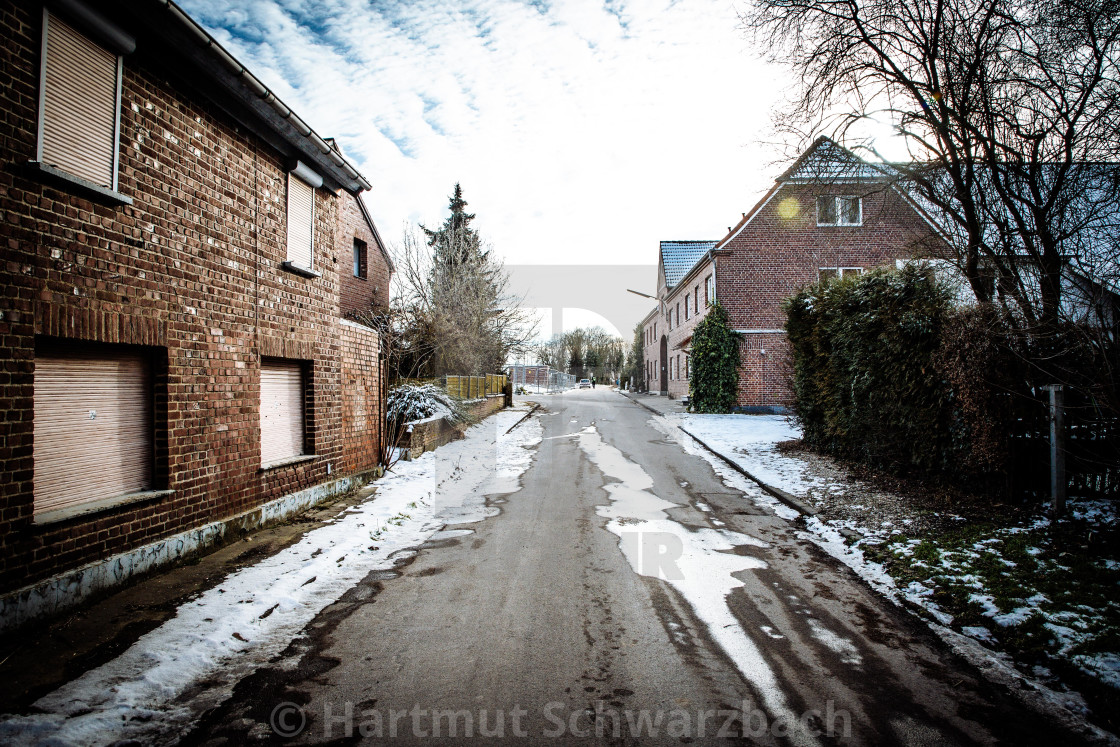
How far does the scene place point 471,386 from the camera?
1805 cm

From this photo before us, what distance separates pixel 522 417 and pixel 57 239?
1622 cm

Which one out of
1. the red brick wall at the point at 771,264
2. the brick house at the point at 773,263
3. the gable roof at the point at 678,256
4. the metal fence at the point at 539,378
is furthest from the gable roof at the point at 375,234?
the metal fence at the point at 539,378

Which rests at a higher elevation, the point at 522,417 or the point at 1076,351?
the point at 1076,351

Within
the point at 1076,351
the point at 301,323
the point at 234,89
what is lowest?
the point at 1076,351

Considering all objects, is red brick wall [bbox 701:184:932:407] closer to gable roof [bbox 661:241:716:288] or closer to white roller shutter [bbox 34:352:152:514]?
gable roof [bbox 661:241:716:288]

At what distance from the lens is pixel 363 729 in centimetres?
261

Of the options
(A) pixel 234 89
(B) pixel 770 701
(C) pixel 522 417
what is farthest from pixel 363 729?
(C) pixel 522 417

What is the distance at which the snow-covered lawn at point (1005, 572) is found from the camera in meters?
3.26

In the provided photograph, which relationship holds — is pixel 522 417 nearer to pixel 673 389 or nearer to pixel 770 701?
pixel 673 389

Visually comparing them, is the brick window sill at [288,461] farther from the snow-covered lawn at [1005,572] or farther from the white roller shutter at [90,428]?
the snow-covered lawn at [1005,572]

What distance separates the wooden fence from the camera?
16.3 meters

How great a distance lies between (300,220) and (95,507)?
4.33 metres

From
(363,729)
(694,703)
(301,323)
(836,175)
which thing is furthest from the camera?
(836,175)

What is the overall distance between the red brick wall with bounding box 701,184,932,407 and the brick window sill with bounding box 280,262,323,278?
1616 cm
